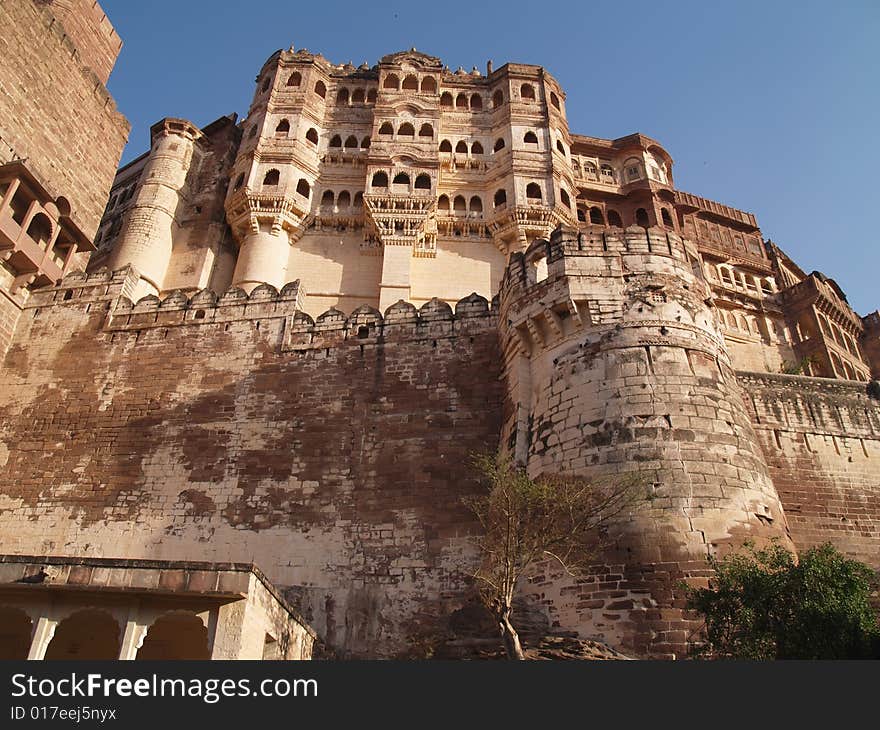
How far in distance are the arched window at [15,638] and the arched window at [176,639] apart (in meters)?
1.46

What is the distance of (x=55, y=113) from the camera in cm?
2195

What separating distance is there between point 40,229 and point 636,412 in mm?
17380

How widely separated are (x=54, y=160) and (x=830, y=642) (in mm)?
22545

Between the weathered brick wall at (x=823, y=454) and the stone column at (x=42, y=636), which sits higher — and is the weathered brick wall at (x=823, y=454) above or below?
above

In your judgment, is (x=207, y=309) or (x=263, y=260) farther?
(x=263, y=260)

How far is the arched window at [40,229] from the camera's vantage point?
66.0 ft

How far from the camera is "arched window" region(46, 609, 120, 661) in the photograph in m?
9.68

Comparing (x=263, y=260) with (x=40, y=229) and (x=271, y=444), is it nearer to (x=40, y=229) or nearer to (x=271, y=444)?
(x=40, y=229)

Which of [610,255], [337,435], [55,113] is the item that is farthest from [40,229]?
[610,255]

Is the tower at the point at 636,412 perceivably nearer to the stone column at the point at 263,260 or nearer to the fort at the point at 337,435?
the fort at the point at 337,435

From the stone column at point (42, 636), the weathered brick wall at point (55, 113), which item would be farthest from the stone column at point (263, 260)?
the stone column at point (42, 636)

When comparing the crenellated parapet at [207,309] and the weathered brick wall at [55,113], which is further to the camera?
the weathered brick wall at [55,113]

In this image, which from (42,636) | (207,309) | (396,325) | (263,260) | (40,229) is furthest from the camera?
(263,260)

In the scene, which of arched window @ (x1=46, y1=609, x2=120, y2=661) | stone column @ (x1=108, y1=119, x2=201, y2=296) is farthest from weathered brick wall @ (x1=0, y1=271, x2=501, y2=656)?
stone column @ (x1=108, y1=119, x2=201, y2=296)
